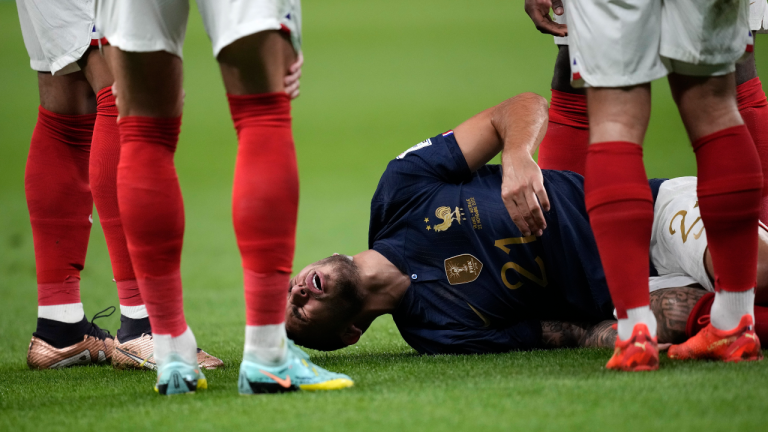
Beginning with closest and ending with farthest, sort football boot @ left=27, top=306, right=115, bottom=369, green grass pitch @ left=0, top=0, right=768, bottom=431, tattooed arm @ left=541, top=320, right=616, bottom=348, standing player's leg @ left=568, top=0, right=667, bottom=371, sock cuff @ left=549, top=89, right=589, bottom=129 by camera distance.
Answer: green grass pitch @ left=0, top=0, right=768, bottom=431
standing player's leg @ left=568, top=0, right=667, bottom=371
tattooed arm @ left=541, top=320, right=616, bottom=348
football boot @ left=27, top=306, right=115, bottom=369
sock cuff @ left=549, top=89, right=589, bottom=129

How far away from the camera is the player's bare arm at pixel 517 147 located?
4.77ft

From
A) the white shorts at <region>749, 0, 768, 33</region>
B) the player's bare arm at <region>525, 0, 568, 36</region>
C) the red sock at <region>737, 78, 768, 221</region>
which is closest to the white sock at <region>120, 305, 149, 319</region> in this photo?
the player's bare arm at <region>525, 0, 568, 36</region>

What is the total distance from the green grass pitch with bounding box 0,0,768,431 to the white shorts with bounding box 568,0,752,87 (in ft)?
1.63

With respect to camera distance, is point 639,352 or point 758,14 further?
point 758,14

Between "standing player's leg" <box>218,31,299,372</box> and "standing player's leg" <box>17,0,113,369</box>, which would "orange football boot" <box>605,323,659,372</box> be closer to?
"standing player's leg" <box>218,31,299,372</box>

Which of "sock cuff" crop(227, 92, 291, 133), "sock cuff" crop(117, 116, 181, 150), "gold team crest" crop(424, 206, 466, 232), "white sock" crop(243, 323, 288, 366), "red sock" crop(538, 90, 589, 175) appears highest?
"sock cuff" crop(227, 92, 291, 133)

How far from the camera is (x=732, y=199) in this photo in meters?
1.18

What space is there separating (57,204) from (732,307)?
1.54 meters

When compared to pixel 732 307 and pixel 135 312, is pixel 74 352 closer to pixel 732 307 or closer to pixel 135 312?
pixel 135 312

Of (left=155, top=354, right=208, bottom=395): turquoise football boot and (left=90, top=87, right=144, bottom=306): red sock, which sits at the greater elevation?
(left=90, top=87, right=144, bottom=306): red sock

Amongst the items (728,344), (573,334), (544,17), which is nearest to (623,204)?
(728,344)

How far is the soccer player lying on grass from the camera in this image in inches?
61.7

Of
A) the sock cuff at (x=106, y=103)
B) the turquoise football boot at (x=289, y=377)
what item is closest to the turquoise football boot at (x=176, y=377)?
the turquoise football boot at (x=289, y=377)

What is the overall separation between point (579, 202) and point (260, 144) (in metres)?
0.87
